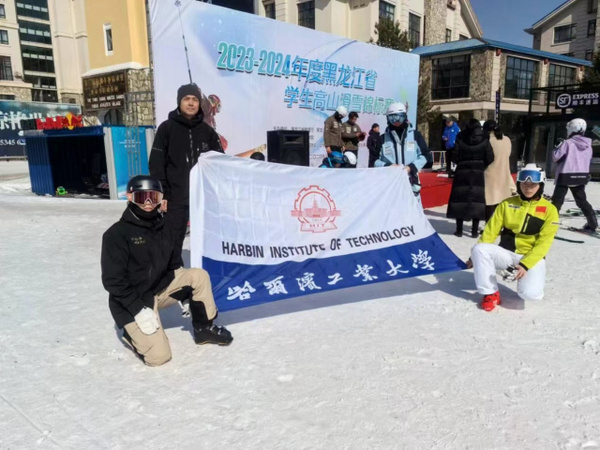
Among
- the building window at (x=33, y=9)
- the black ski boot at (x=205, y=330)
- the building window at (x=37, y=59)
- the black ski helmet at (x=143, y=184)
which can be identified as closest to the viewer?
the black ski helmet at (x=143, y=184)

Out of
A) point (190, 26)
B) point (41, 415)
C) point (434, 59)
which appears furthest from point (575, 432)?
point (434, 59)

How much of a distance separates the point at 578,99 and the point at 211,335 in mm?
16405

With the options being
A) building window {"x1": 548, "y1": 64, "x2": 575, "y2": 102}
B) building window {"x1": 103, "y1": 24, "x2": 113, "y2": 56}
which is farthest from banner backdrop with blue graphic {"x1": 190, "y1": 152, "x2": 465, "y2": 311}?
building window {"x1": 548, "y1": 64, "x2": 575, "y2": 102}

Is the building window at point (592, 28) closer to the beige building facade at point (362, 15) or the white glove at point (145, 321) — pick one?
the beige building facade at point (362, 15)

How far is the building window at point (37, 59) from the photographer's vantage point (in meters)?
45.2

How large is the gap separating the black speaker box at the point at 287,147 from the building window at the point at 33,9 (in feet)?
158

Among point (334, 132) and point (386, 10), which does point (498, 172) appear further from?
point (386, 10)

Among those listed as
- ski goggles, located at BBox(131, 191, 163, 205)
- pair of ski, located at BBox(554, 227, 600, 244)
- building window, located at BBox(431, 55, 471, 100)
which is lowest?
pair of ski, located at BBox(554, 227, 600, 244)

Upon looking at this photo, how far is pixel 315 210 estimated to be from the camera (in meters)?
3.75

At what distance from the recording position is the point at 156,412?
7.57 feet

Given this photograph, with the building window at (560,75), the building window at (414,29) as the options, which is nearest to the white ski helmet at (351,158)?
the building window at (414,29)

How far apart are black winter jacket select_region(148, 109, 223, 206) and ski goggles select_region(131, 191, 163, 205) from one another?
0.97 m

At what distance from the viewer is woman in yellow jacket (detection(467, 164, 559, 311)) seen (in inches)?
140

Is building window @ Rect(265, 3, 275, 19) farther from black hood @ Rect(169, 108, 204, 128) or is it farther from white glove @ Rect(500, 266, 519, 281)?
white glove @ Rect(500, 266, 519, 281)
